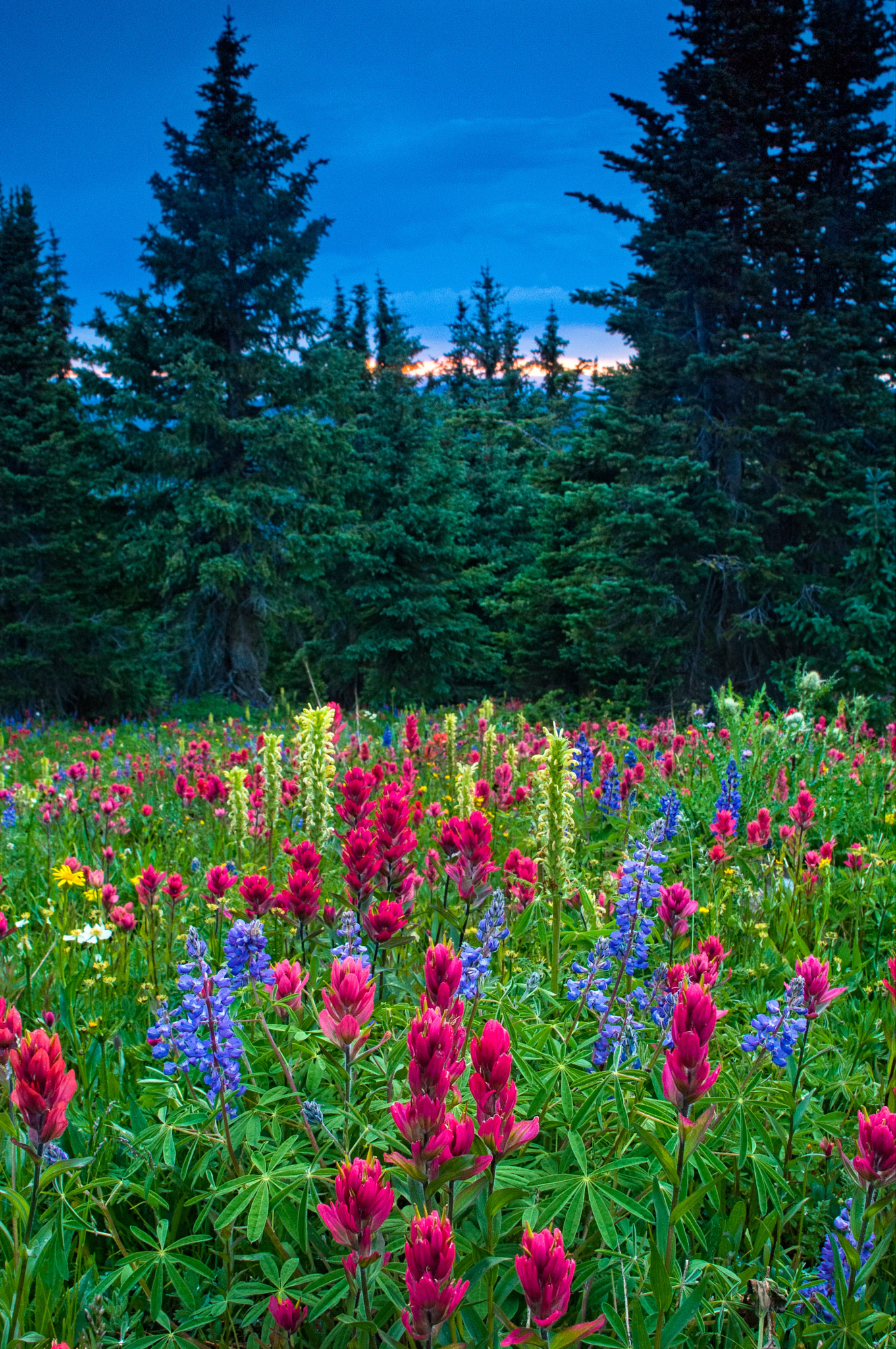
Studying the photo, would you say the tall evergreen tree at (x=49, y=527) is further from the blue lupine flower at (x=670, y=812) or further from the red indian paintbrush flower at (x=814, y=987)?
the red indian paintbrush flower at (x=814, y=987)

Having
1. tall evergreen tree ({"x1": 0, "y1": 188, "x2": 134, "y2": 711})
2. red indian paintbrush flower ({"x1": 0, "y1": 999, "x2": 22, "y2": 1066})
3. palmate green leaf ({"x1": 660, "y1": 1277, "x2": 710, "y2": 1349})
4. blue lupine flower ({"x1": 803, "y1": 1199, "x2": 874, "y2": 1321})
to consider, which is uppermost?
tall evergreen tree ({"x1": 0, "y1": 188, "x2": 134, "y2": 711})

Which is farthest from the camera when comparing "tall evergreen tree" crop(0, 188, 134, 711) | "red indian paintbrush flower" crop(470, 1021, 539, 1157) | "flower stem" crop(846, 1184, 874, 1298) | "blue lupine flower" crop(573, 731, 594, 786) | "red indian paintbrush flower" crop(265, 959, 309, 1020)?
"tall evergreen tree" crop(0, 188, 134, 711)

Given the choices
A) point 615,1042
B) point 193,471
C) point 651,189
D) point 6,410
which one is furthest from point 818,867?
point 6,410

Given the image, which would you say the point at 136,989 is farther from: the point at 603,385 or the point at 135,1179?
the point at 603,385

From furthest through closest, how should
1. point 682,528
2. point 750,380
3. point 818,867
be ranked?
1. point 750,380
2. point 682,528
3. point 818,867

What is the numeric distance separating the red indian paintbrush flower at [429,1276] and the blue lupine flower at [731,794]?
9.55ft

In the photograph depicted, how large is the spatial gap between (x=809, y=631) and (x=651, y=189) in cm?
911

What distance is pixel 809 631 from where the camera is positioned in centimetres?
1370

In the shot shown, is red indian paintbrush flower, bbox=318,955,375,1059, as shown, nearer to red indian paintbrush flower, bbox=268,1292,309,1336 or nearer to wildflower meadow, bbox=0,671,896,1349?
wildflower meadow, bbox=0,671,896,1349

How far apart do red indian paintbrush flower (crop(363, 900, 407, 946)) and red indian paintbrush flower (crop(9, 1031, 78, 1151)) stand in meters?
0.84

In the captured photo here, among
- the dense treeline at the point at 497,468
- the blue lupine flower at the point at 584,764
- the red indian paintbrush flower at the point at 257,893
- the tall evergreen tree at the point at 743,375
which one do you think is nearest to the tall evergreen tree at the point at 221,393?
the dense treeline at the point at 497,468

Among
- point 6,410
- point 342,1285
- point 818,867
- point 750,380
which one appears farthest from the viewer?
point 6,410

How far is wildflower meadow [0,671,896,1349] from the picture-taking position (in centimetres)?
117

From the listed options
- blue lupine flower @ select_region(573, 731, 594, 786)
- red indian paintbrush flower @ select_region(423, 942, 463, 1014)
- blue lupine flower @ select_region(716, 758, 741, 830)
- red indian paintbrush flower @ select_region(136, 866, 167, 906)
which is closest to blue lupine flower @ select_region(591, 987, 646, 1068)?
red indian paintbrush flower @ select_region(423, 942, 463, 1014)
